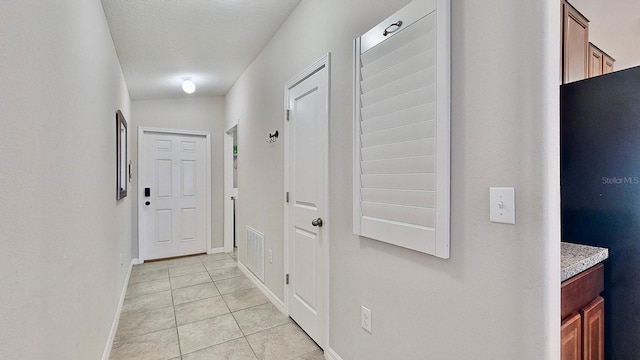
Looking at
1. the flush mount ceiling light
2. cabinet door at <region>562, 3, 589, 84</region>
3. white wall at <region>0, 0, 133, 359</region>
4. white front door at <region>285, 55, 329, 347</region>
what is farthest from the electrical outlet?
the flush mount ceiling light

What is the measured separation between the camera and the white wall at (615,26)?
1895 millimetres

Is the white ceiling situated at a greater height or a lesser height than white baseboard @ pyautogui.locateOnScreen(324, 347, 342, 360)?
greater

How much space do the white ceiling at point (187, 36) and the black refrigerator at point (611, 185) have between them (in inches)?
84.3

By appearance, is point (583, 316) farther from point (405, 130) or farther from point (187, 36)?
point (187, 36)

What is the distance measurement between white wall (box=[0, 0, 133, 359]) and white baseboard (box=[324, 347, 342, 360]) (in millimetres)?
1356

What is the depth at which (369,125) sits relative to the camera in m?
1.54

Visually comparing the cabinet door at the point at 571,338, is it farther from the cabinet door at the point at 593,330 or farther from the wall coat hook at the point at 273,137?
the wall coat hook at the point at 273,137

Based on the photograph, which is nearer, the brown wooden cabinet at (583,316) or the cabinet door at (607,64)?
the brown wooden cabinet at (583,316)

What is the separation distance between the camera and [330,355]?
1.91 m

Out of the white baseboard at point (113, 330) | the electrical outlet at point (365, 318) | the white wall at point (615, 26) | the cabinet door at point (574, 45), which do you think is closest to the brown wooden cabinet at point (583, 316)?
the electrical outlet at point (365, 318)

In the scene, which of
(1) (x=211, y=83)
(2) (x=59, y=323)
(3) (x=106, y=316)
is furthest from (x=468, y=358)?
(1) (x=211, y=83)

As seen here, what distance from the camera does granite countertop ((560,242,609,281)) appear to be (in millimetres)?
1076

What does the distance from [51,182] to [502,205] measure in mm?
1608

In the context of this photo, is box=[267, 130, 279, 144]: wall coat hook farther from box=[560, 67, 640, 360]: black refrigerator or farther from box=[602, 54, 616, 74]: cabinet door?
box=[602, 54, 616, 74]: cabinet door
